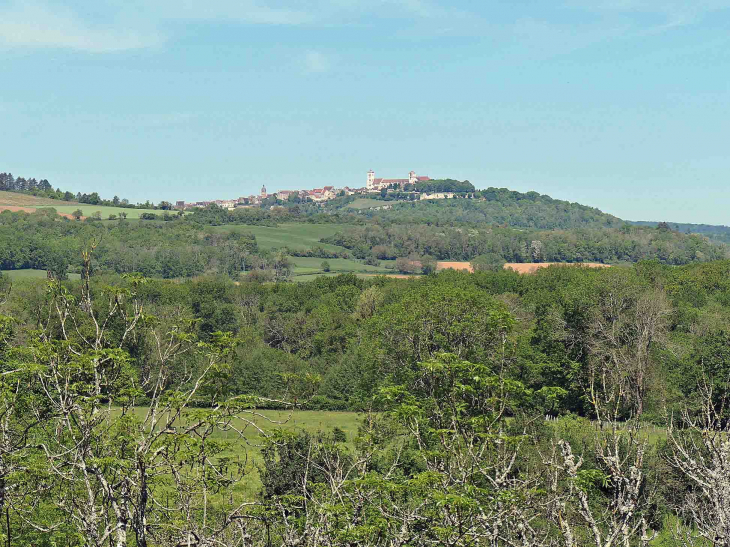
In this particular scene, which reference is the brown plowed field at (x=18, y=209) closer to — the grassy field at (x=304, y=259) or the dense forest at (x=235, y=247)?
the dense forest at (x=235, y=247)

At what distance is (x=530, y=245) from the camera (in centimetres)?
19338

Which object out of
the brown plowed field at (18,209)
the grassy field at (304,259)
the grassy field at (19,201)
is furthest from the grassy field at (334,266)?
the grassy field at (19,201)

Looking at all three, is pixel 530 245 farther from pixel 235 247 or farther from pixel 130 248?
pixel 130 248

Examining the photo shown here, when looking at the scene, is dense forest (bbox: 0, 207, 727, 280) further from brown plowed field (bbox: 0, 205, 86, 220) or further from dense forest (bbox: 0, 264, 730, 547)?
dense forest (bbox: 0, 264, 730, 547)

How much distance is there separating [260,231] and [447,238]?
1855 inches

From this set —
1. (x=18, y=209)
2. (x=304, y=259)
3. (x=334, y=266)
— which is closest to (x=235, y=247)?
(x=304, y=259)

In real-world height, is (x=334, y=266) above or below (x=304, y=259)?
below

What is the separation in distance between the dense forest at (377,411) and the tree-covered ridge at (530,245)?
8309cm

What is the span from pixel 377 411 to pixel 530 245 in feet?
488

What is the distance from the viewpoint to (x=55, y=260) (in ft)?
442

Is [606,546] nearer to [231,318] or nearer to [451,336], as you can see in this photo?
[451,336]

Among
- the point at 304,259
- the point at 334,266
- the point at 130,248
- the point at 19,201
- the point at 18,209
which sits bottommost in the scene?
the point at 334,266

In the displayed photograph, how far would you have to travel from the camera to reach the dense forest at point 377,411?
11.4 m

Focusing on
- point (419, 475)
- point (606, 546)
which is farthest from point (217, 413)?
point (606, 546)
